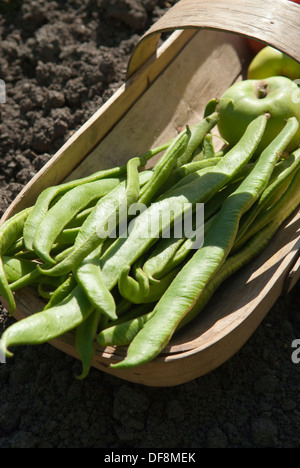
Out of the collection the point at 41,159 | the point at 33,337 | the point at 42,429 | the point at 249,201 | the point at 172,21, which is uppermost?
the point at 172,21

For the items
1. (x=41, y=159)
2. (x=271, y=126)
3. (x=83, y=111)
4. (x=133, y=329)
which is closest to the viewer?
(x=133, y=329)

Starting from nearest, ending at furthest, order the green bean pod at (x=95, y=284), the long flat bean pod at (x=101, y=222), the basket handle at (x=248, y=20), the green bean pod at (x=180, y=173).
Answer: the green bean pod at (x=95, y=284) < the long flat bean pod at (x=101, y=222) < the basket handle at (x=248, y=20) < the green bean pod at (x=180, y=173)

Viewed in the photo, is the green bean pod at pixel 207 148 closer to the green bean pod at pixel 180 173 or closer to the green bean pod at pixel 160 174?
the green bean pod at pixel 180 173

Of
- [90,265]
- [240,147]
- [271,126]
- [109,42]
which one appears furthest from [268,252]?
[109,42]

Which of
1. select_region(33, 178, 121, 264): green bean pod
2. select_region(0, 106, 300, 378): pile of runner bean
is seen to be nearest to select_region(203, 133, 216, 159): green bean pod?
select_region(0, 106, 300, 378): pile of runner bean

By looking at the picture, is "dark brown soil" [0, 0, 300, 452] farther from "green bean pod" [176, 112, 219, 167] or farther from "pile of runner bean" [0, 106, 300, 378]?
"green bean pod" [176, 112, 219, 167]

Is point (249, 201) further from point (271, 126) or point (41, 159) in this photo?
point (41, 159)

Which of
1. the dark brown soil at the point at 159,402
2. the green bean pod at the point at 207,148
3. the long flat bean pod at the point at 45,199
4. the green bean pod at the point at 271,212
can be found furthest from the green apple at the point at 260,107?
the dark brown soil at the point at 159,402
